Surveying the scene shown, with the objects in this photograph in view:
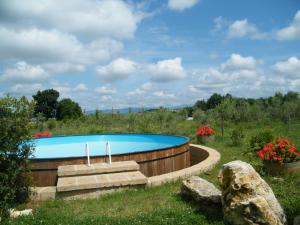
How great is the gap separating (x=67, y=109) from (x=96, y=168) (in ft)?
114

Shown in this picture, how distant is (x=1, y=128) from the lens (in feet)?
18.2

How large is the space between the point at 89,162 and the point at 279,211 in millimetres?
4882

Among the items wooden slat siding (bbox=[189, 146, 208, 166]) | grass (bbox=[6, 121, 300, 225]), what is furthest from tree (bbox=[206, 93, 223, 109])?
grass (bbox=[6, 121, 300, 225])

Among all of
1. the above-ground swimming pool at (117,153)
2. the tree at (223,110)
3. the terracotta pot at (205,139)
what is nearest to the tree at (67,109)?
the tree at (223,110)

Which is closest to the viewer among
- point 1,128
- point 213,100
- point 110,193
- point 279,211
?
point 279,211

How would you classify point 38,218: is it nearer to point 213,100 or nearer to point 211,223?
point 211,223

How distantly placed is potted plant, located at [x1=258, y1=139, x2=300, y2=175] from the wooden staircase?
3022mm

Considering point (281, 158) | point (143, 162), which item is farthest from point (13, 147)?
point (281, 158)

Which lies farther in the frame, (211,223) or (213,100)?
(213,100)

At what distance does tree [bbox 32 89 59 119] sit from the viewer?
42269mm

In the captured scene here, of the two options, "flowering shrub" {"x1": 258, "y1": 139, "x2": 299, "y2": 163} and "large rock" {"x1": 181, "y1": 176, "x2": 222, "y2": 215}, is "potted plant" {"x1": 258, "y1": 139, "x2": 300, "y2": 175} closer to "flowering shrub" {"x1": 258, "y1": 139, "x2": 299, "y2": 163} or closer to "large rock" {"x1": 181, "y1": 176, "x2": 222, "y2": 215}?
Result: "flowering shrub" {"x1": 258, "y1": 139, "x2": 299, "y2": 163}

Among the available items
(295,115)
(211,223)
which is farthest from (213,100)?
(211,223)

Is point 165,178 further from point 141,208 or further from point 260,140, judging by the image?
point 260,140

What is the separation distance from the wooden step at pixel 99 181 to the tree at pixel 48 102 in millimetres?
37234
